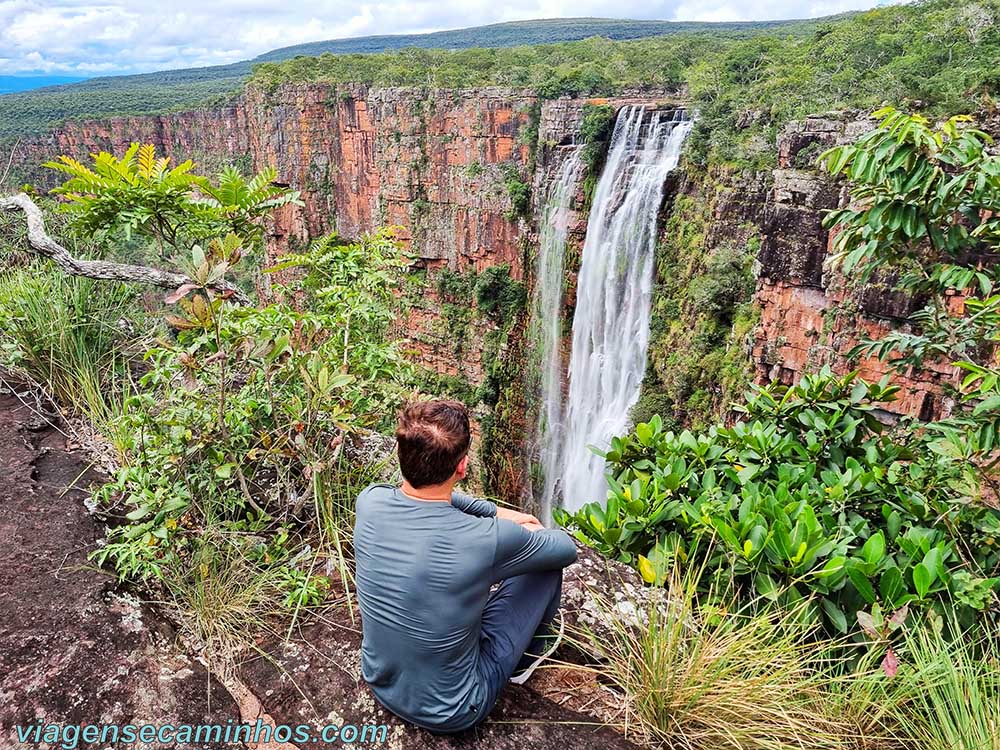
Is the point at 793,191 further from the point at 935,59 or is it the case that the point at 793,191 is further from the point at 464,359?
the point at 464,359

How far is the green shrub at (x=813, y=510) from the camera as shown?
86.8 inches

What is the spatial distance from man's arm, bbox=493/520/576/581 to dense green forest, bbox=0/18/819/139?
30.0 m

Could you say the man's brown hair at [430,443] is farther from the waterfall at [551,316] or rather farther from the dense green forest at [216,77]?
the dense green forest at [216,77]

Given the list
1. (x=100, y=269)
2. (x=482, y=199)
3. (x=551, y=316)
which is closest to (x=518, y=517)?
(x=100, y=269)

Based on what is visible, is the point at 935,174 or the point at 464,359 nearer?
the point at 935,174

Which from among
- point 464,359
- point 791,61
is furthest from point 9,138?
point 791,61

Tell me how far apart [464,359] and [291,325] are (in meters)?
19.4

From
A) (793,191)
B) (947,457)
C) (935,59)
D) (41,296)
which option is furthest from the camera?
(935,59)

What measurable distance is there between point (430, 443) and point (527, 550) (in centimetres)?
44

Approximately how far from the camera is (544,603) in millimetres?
2100

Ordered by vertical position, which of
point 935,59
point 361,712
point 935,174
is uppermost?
point 935,59

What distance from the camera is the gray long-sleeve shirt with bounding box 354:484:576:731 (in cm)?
179

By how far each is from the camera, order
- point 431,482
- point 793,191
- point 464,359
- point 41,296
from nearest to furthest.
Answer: point 431,482 → point 41,296 → point 793,191 → point 464,359

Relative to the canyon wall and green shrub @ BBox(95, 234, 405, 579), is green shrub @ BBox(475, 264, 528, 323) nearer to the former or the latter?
the canyon wall
